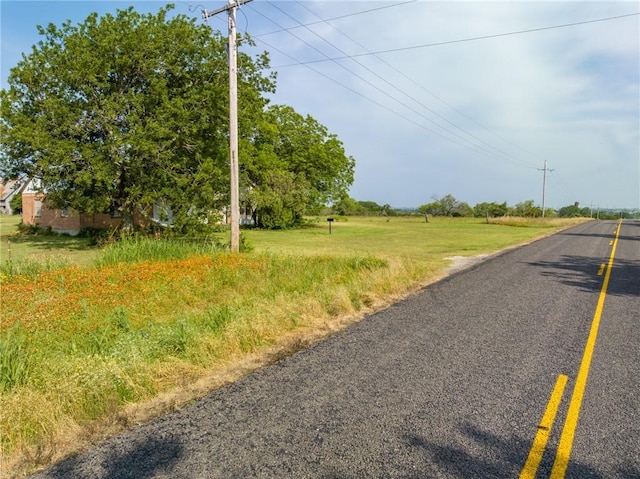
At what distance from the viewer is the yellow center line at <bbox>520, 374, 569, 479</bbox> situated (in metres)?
2.98

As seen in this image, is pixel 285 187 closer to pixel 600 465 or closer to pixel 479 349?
pixel 479 349

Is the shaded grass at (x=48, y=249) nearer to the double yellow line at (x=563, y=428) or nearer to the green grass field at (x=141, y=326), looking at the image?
the green grass field at (x=141, y=326)

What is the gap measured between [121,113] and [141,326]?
47.3 ft

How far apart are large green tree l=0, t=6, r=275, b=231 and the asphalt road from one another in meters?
14.1

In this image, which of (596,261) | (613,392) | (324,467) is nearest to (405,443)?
(324,467)

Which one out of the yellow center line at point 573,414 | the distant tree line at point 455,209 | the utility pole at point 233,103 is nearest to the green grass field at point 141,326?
the utility pole at point 233,103

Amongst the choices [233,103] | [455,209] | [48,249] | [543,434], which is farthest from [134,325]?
[455,209]

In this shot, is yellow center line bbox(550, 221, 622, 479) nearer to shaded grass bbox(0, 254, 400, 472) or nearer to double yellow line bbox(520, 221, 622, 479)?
double yellow line bbox(520, 221, 622, 479)

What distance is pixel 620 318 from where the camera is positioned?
23.4 ft

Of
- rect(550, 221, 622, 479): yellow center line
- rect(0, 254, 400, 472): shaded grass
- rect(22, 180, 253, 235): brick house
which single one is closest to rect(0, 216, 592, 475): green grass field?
rect(0, 254, 400, 472): shaded grass

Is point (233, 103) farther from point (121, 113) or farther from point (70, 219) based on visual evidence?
point (70, 219)

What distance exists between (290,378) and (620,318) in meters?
6.12

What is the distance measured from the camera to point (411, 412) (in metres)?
3.76

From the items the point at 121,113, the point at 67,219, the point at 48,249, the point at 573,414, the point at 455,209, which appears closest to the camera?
the point at 573,414
